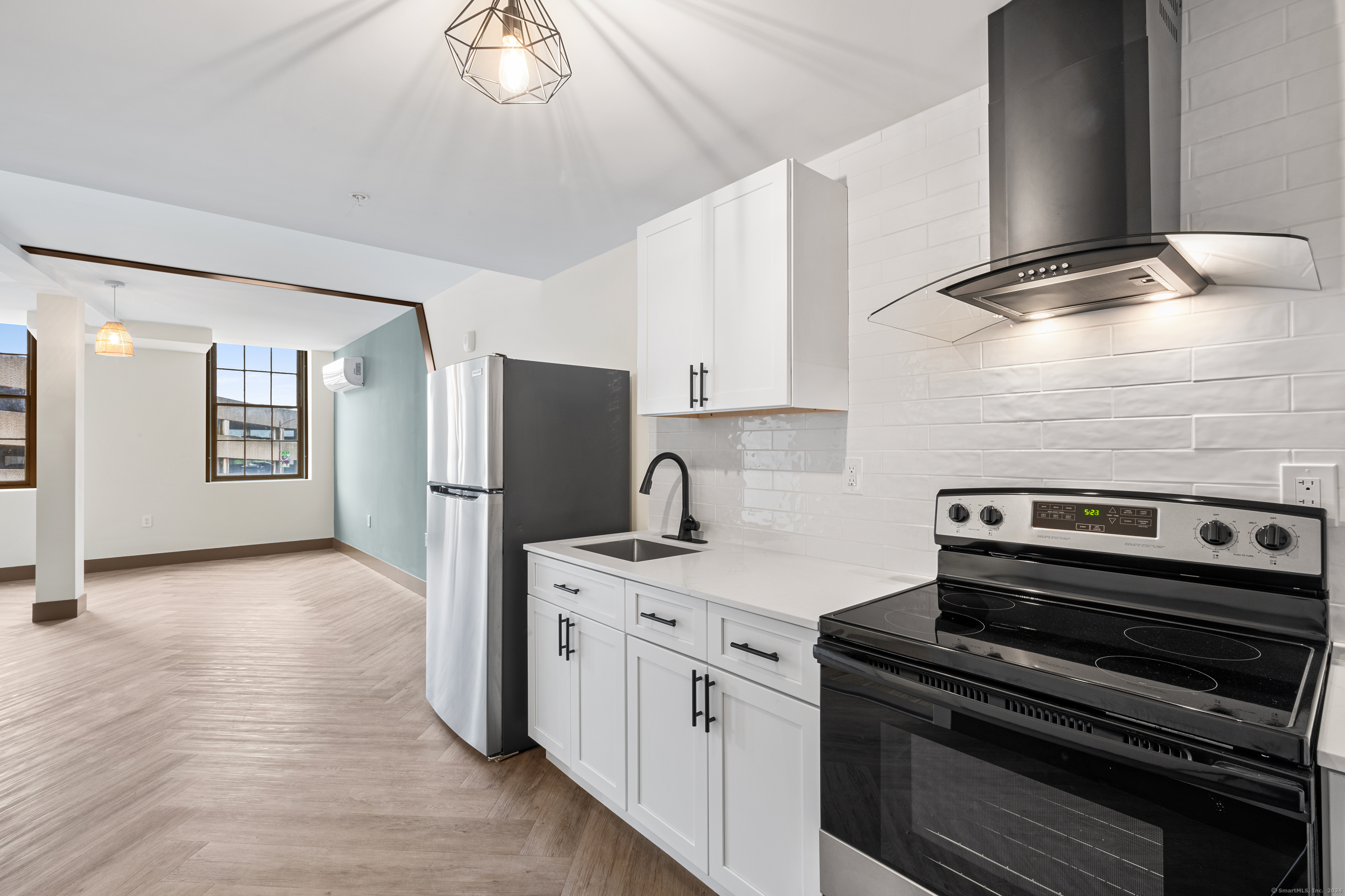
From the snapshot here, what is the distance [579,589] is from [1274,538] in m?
1.94

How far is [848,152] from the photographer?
2.20 m

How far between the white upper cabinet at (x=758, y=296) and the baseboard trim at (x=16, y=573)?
7001 millimetres

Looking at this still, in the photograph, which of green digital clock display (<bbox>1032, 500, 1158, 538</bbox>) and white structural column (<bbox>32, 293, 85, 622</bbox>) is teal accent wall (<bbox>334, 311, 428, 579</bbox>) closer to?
white structural column (<bbox>32, 293, 85, 622</bbox>)

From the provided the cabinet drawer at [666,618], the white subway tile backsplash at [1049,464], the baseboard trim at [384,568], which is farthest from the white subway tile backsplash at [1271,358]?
the baseboard trim at [384,568]

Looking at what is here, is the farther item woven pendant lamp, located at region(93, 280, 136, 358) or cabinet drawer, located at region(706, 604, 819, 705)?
woven pendant lamp, located at region(93, 280, 136, 358)

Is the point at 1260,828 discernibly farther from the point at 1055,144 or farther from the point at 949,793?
the point at 1055,144

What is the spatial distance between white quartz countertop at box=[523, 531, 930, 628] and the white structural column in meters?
4.60

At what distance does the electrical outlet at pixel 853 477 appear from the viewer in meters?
2.13

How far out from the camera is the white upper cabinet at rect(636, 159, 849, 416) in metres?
1.99

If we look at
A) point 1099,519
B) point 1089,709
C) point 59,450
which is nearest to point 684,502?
point 1099,519

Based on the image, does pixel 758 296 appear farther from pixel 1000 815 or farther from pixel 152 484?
pixel 152 484

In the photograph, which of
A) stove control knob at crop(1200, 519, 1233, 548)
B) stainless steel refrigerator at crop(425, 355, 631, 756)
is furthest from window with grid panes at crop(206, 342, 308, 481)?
stove control knob at crop(1200, 519, 1233, 548)

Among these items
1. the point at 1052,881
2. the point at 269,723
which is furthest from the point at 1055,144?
the point at 269,723

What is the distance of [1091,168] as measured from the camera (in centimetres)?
135
